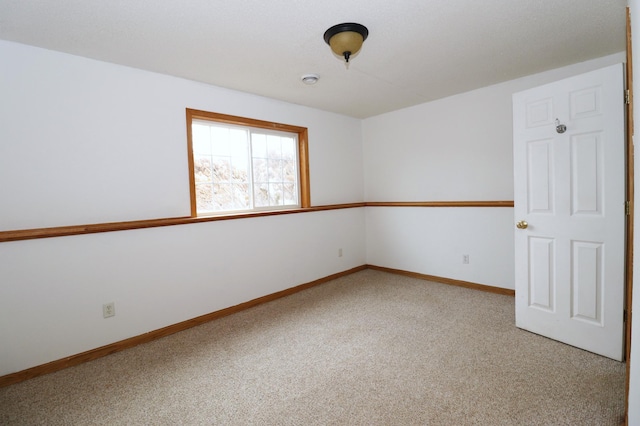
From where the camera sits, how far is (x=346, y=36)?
1.95 metres

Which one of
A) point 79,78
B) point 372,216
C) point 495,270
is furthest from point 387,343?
point 79,78

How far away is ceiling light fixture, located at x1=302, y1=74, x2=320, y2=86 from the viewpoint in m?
2.79

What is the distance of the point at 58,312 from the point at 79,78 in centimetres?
173

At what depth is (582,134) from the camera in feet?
6.81

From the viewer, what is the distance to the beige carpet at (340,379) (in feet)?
5.29

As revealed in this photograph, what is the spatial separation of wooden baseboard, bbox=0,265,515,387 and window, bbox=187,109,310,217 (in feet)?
3.32

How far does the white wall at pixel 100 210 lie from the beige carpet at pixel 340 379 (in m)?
0.34

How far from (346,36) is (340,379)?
2.22 m

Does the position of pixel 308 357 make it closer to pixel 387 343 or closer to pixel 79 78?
pixel 387 343

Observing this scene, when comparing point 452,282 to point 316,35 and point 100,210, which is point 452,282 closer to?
point 316,35

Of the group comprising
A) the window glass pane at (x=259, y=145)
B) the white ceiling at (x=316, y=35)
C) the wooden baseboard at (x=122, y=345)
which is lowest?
the wooden baseboard at (x=122, y=345)

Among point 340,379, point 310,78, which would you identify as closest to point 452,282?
point 340,379

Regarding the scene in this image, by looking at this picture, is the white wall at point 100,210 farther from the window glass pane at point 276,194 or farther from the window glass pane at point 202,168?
the window glass pane at point 276,194

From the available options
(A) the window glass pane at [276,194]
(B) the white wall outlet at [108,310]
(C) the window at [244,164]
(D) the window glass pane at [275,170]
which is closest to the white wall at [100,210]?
(B) the white wall outlet at [108,310]
